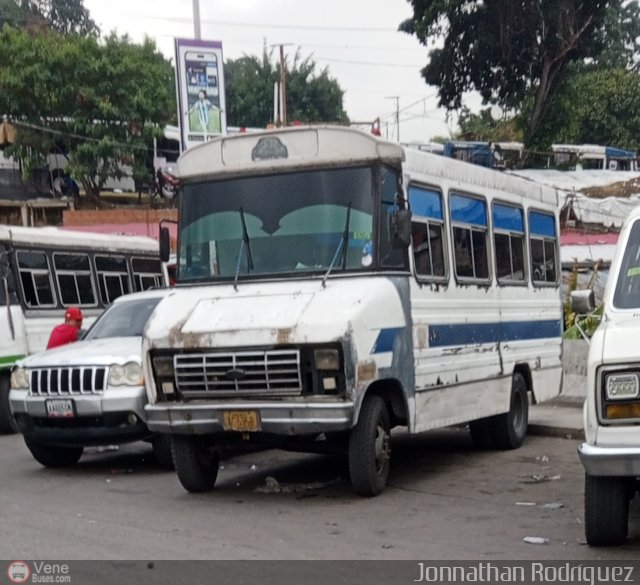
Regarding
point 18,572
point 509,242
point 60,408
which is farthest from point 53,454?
point 509,242

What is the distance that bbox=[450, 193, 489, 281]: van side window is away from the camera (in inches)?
450

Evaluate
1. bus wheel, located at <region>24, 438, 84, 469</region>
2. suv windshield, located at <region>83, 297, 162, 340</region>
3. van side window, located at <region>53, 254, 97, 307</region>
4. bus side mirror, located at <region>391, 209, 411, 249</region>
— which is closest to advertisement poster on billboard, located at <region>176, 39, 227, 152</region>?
van side window, located at <region>53, 254, 97, 307</region>

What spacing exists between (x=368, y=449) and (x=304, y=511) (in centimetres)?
71

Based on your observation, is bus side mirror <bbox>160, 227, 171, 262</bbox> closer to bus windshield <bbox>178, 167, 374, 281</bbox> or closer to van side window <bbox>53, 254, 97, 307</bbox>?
bus windshield <bbox>178, 167, 374, 281</bbox>

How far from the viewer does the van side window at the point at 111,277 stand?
62.5ft

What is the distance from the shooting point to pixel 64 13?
75938 mm

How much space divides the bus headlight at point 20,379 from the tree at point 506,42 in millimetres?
30758

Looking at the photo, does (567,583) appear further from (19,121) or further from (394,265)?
(19,121)

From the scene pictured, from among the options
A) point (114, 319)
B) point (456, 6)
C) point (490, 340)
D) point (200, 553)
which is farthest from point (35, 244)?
point (456, 6)

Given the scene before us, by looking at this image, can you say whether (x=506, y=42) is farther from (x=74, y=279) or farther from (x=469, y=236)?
(x=469, y=236)

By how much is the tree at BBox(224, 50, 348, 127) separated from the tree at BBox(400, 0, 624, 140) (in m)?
21.6

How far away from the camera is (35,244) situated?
17.5 m

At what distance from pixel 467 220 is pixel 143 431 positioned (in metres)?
3.79

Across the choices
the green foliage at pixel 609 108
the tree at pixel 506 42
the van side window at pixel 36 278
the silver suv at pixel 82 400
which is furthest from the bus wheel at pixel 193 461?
the green foliage at pixel 609 108
